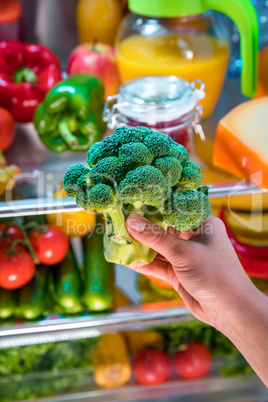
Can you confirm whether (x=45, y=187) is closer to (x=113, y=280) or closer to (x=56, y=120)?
(x=56, y=120)

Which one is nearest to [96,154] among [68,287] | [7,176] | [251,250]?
[7,176]

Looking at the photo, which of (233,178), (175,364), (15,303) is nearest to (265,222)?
(233,178)

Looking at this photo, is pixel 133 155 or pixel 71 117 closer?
pixel 133 155

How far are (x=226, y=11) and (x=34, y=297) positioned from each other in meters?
0.86

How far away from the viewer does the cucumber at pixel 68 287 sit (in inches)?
50.4

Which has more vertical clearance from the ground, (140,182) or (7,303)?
(140,182)

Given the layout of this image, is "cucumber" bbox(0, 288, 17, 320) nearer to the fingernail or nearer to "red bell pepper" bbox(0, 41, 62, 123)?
"red bell pepper" bbox(0, 41, 62, 123)

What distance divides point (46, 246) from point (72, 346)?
1.41 feet

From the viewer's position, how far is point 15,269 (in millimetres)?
1250

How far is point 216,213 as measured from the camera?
136 centimetres

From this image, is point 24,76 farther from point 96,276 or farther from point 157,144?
point 157,144

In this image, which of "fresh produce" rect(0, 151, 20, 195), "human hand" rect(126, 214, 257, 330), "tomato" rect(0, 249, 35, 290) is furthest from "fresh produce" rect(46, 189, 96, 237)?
"human hand" rect(126, 214, 257, 330)

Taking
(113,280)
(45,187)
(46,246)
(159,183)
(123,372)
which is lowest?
(123,372)

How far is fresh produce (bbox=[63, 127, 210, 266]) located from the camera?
29.3 inches
